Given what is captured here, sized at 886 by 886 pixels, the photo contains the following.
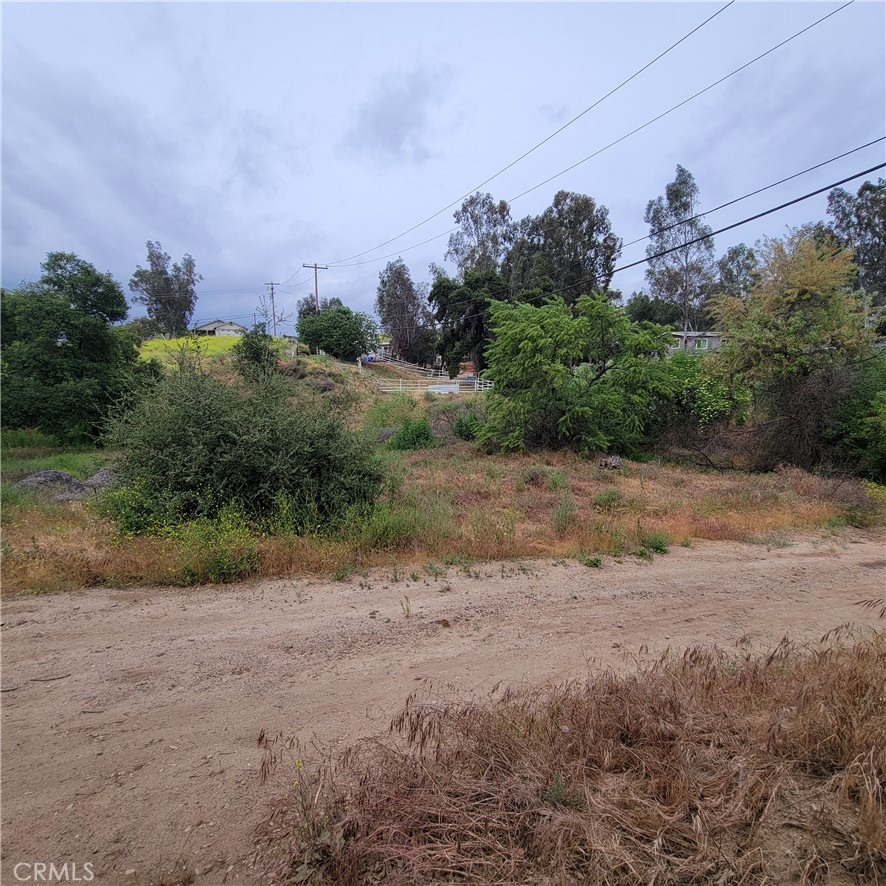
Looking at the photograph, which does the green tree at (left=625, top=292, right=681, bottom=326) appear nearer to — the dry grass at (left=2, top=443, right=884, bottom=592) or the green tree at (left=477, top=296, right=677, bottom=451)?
the green tree at (left=477, top=296, right=677, bottom=451)

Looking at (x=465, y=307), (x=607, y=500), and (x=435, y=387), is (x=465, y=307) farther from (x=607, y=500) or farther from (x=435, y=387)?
(x=607, y=500)

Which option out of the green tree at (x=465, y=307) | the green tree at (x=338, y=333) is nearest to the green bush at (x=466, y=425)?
the green tree at (x=465, y=307)

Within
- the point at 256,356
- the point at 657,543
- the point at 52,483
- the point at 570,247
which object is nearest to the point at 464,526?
the point at 657,543

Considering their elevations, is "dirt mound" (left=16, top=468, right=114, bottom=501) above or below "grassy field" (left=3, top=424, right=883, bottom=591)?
above

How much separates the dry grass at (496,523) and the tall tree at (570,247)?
116 feet

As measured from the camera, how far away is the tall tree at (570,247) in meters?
45.5

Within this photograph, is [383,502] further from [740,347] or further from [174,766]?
[740,347]

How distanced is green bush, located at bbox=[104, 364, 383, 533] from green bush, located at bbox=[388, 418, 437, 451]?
11.7m

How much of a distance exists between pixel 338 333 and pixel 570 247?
83.8 feet

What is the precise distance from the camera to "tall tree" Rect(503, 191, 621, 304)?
4550cm

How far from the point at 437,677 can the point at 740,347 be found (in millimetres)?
16649

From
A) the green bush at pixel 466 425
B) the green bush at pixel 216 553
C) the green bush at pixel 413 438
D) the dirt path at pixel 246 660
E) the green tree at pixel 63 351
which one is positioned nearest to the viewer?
the dirt path at pixel 246 660

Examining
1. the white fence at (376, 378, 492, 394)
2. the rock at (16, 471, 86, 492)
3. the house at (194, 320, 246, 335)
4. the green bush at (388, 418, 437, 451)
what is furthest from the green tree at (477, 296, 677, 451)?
the house at (194, 320, 246, 335)

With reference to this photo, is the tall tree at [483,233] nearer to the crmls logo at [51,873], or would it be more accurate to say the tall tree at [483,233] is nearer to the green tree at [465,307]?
the green tree at [465,307]
